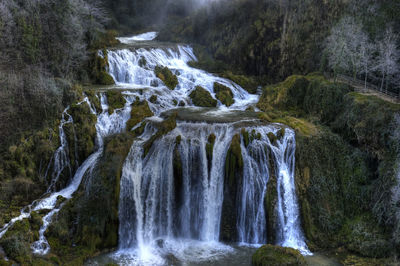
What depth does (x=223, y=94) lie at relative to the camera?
70.3 ft

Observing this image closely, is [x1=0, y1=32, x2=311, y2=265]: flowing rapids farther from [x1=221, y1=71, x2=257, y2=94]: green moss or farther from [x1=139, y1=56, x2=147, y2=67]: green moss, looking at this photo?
[x1=221, y1=71, x2=257, y2=94]: green moss

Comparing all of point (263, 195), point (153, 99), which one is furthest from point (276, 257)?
point (153, 99)

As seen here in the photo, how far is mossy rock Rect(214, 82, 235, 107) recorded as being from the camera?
830 inches

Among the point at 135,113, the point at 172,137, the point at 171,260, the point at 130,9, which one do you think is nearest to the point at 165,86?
the point at 135,113

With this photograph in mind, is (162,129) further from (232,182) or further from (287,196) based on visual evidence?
(287,196)

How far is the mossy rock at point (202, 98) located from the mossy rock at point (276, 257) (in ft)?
36.1

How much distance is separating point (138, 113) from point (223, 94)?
23.3ft

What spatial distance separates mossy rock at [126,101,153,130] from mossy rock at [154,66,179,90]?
4.29 meters

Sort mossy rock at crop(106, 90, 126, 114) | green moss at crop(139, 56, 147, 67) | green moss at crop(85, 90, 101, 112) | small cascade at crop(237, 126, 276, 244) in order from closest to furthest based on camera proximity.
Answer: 1. small cascade at crop(237, 126, 276, 244)
2. green moss at crop(85, 90, 101, 112)
3. mossy rock at crop(106, 90, 126, 114)
4. green moss at crop(139, 56, 147, 67)

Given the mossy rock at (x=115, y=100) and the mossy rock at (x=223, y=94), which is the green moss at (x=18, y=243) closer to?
the mossy rock at (x=115, y=100)

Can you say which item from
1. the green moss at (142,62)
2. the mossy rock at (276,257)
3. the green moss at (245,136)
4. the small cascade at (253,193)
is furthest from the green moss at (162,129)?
the green moss at (142,62)

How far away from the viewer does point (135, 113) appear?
16734 mm

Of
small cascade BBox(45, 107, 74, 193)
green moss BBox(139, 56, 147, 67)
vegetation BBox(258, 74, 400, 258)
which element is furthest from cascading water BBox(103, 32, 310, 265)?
green moss BBox(139, 56, 147, 67)

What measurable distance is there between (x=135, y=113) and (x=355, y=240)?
1223cm
